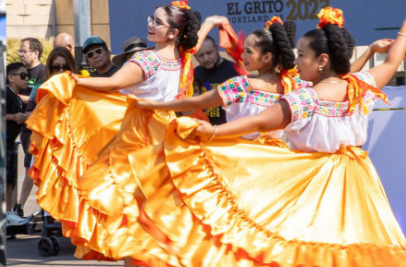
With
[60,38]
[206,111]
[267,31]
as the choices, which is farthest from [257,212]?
[60,38]

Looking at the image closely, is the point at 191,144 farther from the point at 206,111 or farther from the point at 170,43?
the point at 206,111

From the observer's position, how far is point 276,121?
4.35 metres

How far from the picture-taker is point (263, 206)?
4352 mm

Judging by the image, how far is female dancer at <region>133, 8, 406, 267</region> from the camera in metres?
4.21

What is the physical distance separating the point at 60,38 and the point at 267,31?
3312 mm

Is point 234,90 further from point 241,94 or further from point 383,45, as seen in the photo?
point 383,45

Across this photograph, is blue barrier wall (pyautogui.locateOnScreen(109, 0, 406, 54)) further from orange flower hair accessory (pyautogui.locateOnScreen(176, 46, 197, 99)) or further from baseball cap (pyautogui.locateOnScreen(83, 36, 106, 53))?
orange flower hair accessory (pyautogui.locateOnScreen(176, 46, 197, 99))

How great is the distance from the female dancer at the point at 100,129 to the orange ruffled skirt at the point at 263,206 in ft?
1.88

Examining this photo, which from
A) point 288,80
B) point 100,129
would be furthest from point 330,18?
point 100,129

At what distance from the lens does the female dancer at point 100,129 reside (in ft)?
17.0

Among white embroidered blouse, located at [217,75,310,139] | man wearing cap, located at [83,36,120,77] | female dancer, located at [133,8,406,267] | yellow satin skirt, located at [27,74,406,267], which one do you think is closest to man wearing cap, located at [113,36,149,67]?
man wearing cap, located at [83,36,120,77]

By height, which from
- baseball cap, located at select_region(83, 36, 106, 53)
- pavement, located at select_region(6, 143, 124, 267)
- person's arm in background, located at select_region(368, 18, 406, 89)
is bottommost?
pavement, located at select_region(6, 143, 124, 267)

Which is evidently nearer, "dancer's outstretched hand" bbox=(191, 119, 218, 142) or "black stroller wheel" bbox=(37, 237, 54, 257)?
"dancer's outstretched hand" bbox=(191, 119, 218, 142)

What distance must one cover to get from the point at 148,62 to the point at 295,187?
1.58 metres
